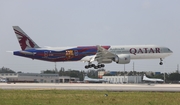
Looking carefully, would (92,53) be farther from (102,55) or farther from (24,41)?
(24,41)

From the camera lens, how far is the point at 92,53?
8688 centimetres

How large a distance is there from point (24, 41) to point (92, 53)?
15.0 meters

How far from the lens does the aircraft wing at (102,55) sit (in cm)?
8438

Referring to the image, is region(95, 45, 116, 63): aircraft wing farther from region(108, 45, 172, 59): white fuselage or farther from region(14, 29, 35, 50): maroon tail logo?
region(14, 29, 35, 50): maroon tail logo

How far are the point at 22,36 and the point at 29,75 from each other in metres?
76.5

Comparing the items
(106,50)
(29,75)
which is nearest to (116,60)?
(106,50)

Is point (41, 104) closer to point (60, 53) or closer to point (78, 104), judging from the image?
point (78, 104)

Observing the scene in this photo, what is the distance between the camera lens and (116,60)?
278ft

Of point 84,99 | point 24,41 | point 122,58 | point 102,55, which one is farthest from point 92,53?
point 84,99

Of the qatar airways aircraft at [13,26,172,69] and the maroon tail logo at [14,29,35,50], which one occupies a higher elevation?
the maroon tail logo at [14,29,35,50]

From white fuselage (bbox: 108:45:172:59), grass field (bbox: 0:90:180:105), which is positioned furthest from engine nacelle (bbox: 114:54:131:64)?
grass field (bbox: 0:90:180:105)

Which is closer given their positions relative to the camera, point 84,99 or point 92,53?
point 84,99

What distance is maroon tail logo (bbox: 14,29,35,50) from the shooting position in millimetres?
86494

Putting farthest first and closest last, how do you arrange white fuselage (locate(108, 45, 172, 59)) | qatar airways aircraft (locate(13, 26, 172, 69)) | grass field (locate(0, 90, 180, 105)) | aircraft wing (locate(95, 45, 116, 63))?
white fuselage (locate(108, 45, 172, 59)) → qatar airways aircraft (locate(13, 26, 172, 69)) → aircraft wing (locate(95, 45, 116, 63)) → grass field (locate(0, 90, 180, 105))
